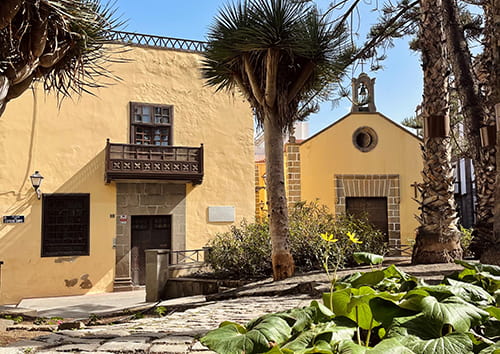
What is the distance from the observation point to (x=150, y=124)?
51.5ft

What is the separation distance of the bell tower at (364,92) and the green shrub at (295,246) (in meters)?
7.04

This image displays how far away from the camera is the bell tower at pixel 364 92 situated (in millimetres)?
16641

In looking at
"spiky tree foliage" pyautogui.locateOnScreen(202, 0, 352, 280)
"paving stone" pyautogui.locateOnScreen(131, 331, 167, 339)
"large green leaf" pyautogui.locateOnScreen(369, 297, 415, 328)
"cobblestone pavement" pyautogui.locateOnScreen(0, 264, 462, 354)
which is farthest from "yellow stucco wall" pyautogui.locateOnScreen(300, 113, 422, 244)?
"large green leaf" pyautogui.locateOnScreen(369, 297, 415, 328)

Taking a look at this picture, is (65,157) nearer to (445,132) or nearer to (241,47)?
(241,47)

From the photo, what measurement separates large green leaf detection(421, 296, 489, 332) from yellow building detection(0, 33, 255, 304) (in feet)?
43.4

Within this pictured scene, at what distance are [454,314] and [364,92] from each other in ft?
52.9

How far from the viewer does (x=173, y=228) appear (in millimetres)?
15531

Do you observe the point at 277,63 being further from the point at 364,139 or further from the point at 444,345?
the point at 364,139

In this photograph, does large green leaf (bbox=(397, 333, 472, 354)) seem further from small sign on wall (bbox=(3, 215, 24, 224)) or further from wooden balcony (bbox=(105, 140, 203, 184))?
small sign on wall (bbox=(3, 215, 24, 224))

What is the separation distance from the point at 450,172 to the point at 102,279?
1051 centimetres

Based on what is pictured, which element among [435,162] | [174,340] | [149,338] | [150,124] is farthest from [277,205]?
[150,124]

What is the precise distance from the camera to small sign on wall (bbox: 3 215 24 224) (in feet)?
45.4

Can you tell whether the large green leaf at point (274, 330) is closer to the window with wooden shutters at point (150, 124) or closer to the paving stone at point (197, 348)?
the paving stone at point (197, 348)

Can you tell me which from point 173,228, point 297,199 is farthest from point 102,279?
point 297,199
